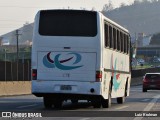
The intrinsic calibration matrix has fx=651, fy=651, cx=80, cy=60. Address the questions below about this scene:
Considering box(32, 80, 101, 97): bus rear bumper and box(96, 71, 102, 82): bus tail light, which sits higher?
box(96, 71, 102, 82): bus tail light

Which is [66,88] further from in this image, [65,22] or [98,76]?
[65,22]

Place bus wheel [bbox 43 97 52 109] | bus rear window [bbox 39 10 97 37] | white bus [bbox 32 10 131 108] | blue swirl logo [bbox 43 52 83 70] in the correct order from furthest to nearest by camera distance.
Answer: bus wheel [bbox 43 97 52 109] → bus rear window [bbox 39 10 97 37] → blue swirl logo [bbox 43 52 83 70] → white bus [bbox 32 10 131 108]

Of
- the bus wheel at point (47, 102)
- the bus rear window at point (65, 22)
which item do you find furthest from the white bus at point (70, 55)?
the bus wheel at point (47, 102)

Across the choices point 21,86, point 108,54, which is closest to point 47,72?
point 108,54

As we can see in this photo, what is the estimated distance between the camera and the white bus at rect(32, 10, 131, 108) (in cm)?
2155

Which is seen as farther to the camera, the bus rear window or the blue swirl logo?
the bus rear window

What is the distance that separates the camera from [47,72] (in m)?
21.7

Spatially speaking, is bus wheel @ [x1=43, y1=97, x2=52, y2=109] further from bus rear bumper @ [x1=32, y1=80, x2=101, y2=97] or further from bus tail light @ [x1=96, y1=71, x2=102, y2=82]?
bus tail light @ [x1=96, y1=71, x2=102, y2=82]

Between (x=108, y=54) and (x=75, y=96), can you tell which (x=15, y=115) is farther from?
(x=108, y=54)

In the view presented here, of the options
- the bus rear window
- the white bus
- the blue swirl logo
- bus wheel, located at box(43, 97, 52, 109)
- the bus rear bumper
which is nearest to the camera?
the bus rear bumper

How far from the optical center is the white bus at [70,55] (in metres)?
21.5

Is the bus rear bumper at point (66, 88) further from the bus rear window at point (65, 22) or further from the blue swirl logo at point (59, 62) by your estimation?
the bus rear window at point (65, 22)

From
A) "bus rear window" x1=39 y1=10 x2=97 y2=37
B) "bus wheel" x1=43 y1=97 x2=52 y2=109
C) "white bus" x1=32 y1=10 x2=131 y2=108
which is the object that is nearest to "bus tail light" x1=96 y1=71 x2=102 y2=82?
"white bus" x1=32 y1=10 x2=131 y2=108

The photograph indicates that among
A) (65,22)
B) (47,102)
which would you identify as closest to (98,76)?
(65,22)
